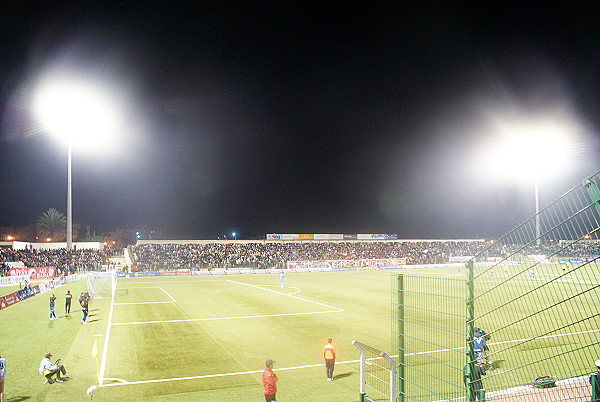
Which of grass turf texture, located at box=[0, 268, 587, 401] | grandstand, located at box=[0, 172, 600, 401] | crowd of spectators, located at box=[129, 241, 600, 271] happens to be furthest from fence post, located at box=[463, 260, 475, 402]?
crowd of spectators, located at box=[129, 241, 600, 271]

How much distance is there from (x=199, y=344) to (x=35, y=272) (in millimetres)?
38626

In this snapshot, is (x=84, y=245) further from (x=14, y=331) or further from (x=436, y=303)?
(x=436, y=303)

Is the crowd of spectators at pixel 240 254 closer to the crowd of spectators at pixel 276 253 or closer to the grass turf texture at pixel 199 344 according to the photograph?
the crowd of spectators at pixel 276 253

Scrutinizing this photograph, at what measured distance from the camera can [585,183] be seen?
459 cm

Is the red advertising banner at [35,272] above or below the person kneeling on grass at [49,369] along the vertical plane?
below

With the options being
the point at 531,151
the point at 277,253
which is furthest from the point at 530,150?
the point at 277,253

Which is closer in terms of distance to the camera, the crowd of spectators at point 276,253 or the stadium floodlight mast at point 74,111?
the stadium floodlight mast at point 74,111

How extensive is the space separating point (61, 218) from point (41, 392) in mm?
102120

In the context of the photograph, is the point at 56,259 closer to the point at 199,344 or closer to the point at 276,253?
the point at 276,253

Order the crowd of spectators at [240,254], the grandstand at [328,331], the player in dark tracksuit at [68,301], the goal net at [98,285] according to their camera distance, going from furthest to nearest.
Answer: the crowd of spectators at [240,254] → the goal net at [98,285] → the player in dark tracksuit at [68,301] → the grandstand at [328,331]

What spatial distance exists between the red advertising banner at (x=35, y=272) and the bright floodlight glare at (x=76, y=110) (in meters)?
15.5

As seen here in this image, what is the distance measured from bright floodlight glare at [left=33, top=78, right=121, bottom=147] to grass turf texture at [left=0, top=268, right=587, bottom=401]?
55.2 ft

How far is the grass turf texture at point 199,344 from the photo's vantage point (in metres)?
12.4

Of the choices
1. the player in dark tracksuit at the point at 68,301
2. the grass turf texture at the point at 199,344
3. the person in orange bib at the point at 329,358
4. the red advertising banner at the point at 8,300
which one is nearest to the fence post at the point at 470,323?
the grass turf texture at the point at 199,344
